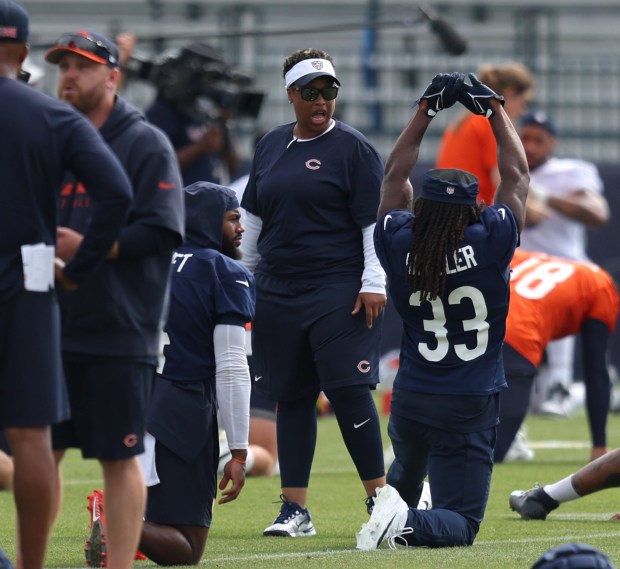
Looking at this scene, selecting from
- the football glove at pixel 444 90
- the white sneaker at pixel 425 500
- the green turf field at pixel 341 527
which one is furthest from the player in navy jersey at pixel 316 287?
the football glove at pixel 444 90

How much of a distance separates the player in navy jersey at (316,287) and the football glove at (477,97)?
0.61 m

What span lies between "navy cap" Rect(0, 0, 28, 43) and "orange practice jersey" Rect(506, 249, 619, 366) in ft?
15.4

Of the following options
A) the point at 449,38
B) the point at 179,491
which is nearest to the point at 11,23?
the point at 179,491

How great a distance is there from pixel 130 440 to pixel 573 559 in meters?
1.21

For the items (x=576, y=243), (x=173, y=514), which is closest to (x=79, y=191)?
(x=173, y=514)

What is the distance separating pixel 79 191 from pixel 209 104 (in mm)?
6969

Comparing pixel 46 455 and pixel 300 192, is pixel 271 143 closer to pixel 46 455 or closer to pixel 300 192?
pixel 300 192

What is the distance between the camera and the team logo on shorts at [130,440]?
4.07 meters

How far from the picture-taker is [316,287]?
5945mm

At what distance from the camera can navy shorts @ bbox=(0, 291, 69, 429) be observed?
387 cm

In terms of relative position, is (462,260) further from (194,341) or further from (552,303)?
(552,303)

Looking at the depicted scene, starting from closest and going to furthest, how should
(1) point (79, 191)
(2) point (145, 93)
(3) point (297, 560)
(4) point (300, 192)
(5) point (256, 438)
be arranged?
(1) point (79, 191), (3) point (297, 560), (4) point (300, 192), (5) point (256, 438), (2) point (145, 93)

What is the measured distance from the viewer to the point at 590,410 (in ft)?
26.6

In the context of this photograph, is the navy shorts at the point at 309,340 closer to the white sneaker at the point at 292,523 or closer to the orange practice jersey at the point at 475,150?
the white sneaker at the point at 292,523
